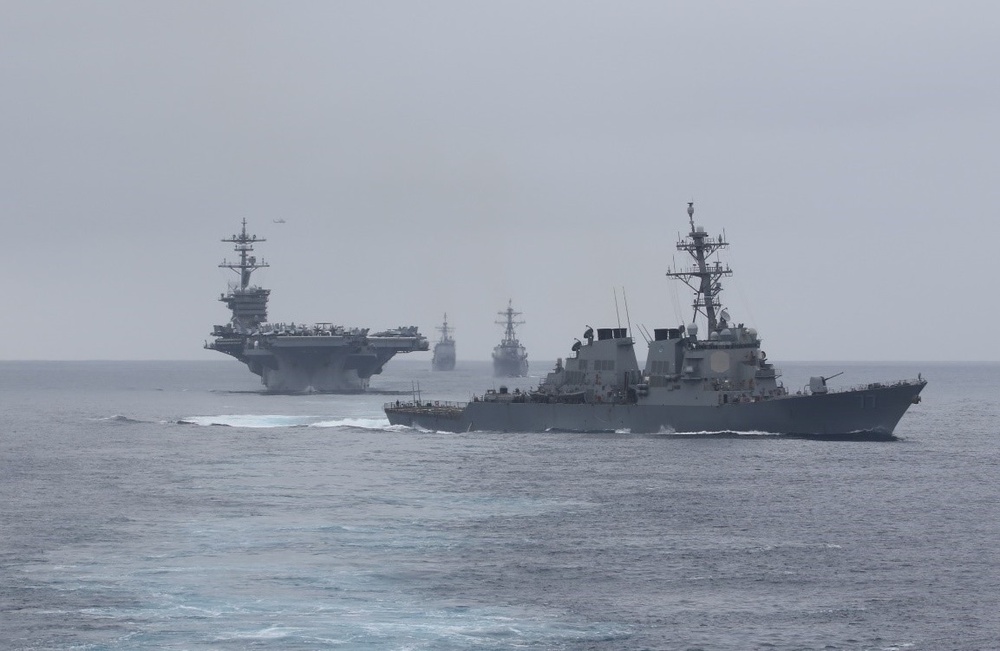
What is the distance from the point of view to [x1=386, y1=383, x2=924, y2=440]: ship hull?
6606 cm

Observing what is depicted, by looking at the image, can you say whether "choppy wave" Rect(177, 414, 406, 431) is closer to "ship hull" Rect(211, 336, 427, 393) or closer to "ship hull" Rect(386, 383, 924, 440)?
"ship hull" Rect(386, 383, 924, 440)

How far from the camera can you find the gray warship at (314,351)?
138m

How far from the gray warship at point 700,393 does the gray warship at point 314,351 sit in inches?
2546

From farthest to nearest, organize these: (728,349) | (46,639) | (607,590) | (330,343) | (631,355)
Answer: (330,343), (631,355), (728,349), (607,590), (46,639)

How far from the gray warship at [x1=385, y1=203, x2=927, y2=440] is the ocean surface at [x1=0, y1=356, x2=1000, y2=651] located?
1.38 meters

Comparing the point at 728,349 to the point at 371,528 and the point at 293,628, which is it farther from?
the point at 293,628

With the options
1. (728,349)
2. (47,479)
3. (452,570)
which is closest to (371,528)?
(452,570)

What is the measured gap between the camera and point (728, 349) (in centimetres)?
6700

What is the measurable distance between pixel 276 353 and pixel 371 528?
331 ft

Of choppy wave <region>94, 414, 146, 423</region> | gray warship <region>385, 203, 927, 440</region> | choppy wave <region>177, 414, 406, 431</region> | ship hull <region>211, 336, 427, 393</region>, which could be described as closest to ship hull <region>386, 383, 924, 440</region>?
gray warship <region>385, 203, 927, 440</region>

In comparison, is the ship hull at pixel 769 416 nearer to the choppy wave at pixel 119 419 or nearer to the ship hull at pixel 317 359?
the choppy wave at pixel 119 419

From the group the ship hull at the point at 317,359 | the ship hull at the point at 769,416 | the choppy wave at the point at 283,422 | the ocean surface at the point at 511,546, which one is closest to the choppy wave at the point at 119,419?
the choppy wave at the point at 283,422

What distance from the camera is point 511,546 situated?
37.4 metres

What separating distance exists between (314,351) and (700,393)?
77453 mm
